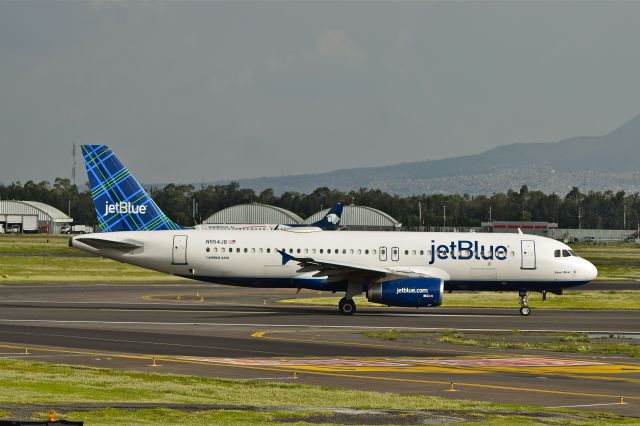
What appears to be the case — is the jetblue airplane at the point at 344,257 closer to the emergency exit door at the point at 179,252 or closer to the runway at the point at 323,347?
the emergency exit door at the point at 179,252

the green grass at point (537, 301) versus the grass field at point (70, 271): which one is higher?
the grass field at point (70, 271)

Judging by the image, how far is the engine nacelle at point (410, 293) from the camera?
5069 centimetres

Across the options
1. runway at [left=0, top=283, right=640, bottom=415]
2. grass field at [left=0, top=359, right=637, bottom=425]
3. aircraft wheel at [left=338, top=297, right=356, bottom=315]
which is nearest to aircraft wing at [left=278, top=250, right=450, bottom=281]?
aircraft wheel at [left=338, top=297, right=356, bottom=315]

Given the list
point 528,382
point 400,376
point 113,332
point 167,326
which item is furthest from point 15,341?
point 528,382

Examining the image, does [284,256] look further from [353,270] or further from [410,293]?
[410,293]

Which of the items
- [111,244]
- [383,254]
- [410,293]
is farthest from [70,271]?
[410,293]

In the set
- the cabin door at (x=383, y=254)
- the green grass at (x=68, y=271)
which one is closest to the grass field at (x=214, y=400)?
the cabin door at (x=383, y=254)

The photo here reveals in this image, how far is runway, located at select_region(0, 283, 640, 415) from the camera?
28.9 meters

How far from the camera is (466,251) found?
176 ft

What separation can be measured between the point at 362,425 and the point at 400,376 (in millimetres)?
8316

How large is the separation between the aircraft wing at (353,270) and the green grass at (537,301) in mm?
6323

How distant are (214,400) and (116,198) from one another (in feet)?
107

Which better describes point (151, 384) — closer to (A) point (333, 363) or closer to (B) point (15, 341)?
(A) point (333, 363)

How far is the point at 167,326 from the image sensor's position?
44875 millimetres
